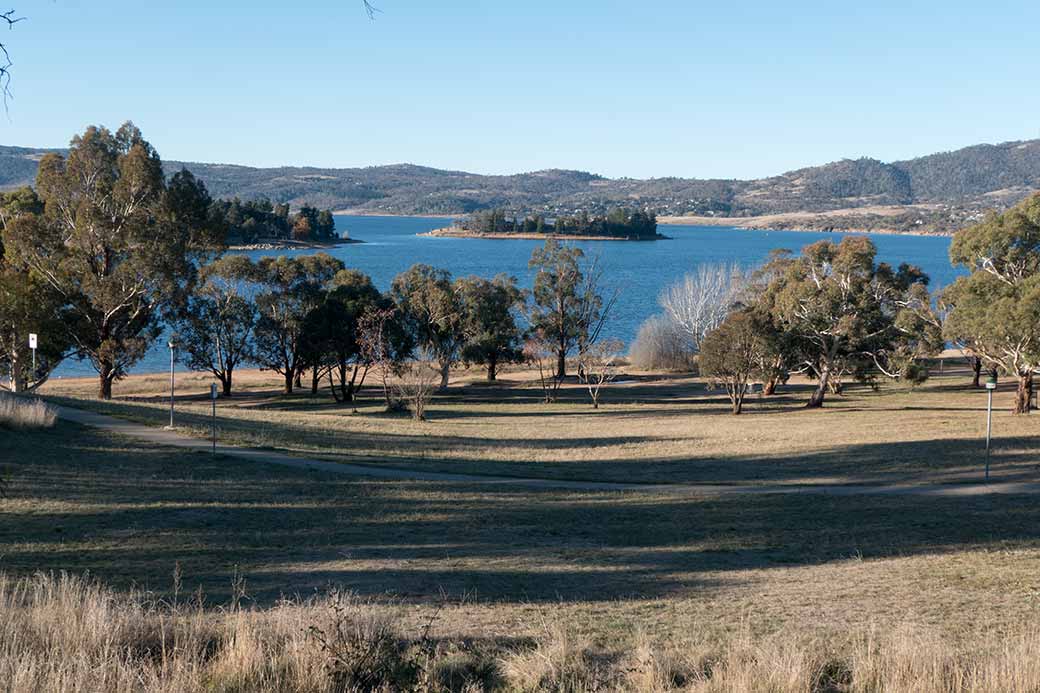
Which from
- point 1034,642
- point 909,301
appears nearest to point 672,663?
point 1034,642

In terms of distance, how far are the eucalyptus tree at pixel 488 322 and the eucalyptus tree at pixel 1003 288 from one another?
975 inches

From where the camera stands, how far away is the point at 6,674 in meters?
5.70

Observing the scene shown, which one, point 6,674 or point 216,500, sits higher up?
point 6,674

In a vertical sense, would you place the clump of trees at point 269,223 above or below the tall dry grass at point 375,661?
above

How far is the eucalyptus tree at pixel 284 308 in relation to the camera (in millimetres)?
50125

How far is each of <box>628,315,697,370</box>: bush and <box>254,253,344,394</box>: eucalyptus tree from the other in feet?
76.7

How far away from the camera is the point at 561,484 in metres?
20.9

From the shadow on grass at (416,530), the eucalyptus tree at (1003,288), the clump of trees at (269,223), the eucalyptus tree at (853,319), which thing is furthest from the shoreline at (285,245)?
the shadow on grass at (416,530)

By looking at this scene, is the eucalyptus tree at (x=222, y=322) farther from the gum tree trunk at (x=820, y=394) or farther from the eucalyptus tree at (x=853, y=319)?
the gum tree trunk at (x=820, y=394)

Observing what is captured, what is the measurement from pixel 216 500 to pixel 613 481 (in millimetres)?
9050

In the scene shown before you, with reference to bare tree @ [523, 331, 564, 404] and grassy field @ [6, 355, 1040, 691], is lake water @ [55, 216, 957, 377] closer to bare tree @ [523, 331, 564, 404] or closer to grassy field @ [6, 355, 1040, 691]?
bare tree @ [523, 331, 564, 404]

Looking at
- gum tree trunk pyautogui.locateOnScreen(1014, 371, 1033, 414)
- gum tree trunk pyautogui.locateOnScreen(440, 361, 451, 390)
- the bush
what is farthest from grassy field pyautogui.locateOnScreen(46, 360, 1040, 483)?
the bush

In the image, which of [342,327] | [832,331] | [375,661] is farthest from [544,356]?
[375,661]

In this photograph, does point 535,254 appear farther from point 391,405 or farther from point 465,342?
point 391,405
